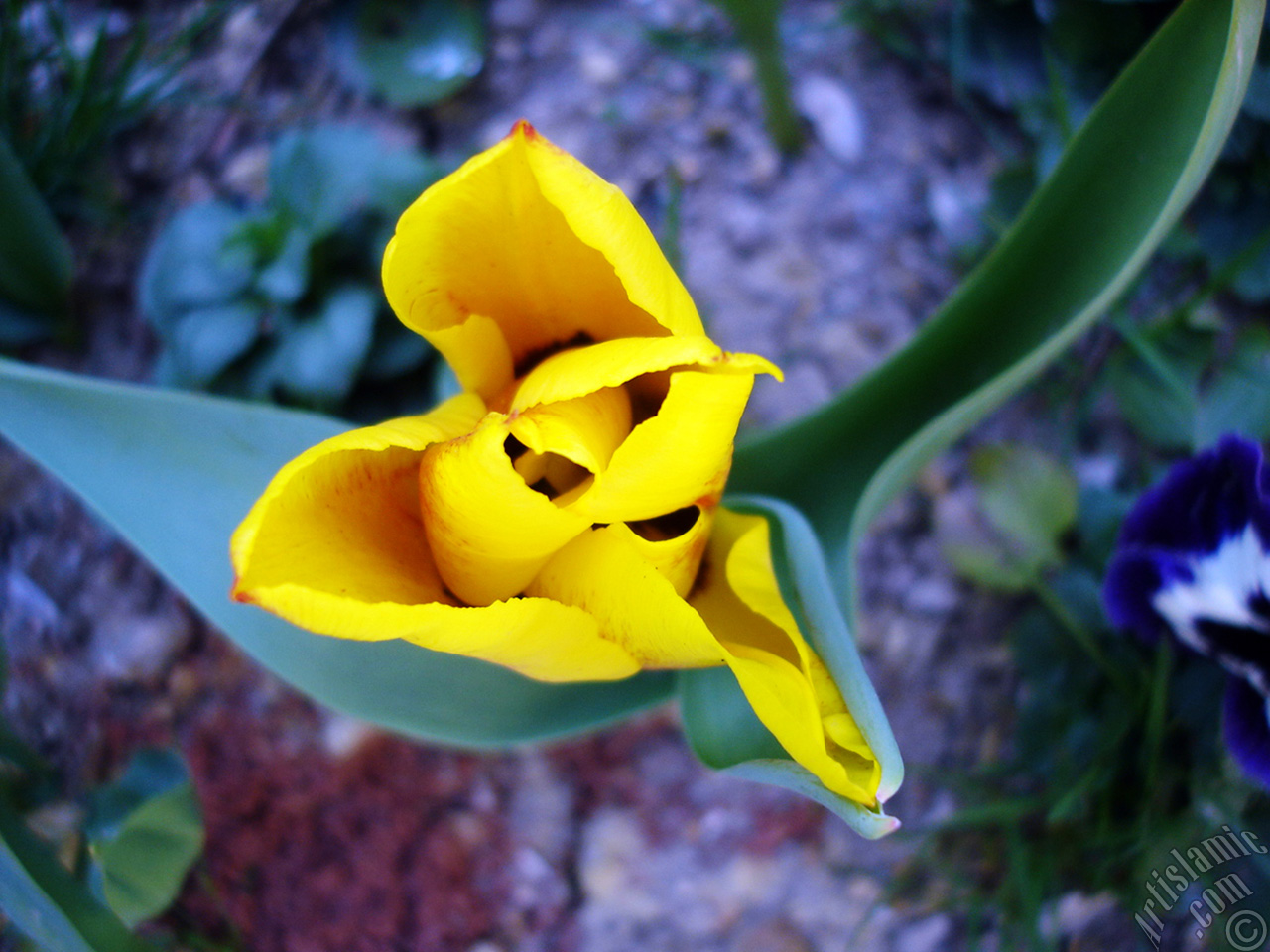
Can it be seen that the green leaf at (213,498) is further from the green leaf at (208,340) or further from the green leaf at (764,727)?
the green leaf at (208,340)

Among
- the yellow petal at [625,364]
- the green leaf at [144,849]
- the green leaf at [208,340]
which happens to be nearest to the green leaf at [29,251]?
the green leaf at [208,340]

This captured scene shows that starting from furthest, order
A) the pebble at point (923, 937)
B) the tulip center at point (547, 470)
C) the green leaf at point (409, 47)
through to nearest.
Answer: the green leaf at point (409, 47)
the pebble at point (923, 937)
the tulip center at point (547, 470)

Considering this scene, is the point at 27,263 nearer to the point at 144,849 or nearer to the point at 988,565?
the point at 144,849

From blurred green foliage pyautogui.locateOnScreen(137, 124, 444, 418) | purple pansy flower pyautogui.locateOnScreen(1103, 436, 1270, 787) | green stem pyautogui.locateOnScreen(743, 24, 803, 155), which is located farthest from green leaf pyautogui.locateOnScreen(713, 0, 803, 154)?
purple pansy flower pyautogui.locateOnScreen(1103, 436, 1270, 787)

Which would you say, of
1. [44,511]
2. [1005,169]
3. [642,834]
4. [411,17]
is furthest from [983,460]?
[44,511]

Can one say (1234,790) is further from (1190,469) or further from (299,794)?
(299,794)

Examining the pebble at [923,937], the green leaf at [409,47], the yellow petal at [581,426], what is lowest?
the pebble at [923,937]

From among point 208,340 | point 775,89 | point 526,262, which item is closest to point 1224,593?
point 526,262
